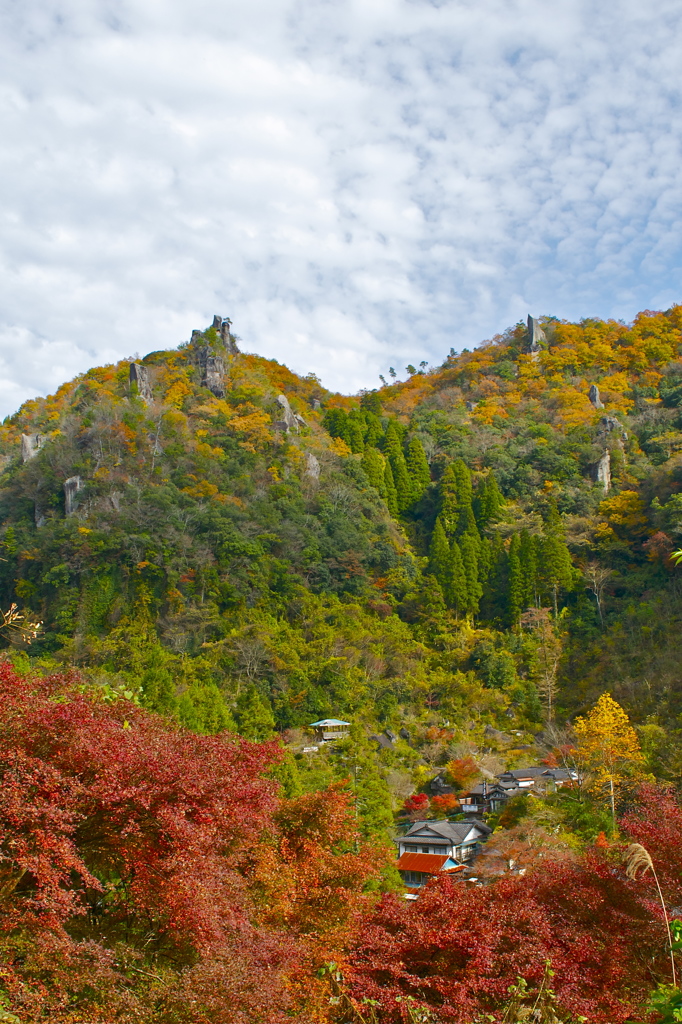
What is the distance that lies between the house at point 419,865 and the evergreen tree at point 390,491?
2262 cm

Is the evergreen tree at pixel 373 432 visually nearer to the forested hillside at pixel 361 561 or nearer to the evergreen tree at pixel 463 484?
the forested hillside at pixel 361 561

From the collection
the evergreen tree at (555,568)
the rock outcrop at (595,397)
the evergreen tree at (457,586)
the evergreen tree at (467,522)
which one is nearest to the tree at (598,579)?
the evergreen tree at (555,568)

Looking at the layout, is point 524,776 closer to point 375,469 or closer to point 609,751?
point 609,751

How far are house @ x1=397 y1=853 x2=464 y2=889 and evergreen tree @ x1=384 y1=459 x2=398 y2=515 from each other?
74.2 feet

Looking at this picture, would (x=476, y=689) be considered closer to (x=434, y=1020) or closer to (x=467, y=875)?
(x=467, y=875)

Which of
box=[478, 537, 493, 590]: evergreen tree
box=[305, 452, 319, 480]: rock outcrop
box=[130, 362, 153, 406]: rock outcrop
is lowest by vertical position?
box=[478, 537, 493, 590]: evergreen tree

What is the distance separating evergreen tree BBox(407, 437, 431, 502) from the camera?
138 feet

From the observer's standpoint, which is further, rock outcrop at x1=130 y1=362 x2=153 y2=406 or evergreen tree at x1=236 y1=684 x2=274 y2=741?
rock outcrop at x1=130 y1=362 x2=153 y2=406

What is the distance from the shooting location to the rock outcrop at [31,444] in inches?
1590

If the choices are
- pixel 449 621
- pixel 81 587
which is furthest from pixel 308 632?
pixel 81 587

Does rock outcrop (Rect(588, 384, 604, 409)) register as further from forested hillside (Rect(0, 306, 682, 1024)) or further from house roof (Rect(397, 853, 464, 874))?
house roof (Rect(397, 853, 464, 874))

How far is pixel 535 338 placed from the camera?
179ft

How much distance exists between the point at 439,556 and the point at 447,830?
51.4ft

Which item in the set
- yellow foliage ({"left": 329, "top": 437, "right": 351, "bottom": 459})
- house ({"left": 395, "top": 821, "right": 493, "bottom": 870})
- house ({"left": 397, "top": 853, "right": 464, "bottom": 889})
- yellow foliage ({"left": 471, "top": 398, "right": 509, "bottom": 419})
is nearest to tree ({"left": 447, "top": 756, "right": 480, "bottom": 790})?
house ({"left": 395, "top": 821, "right": 493, "bottom": 870})
